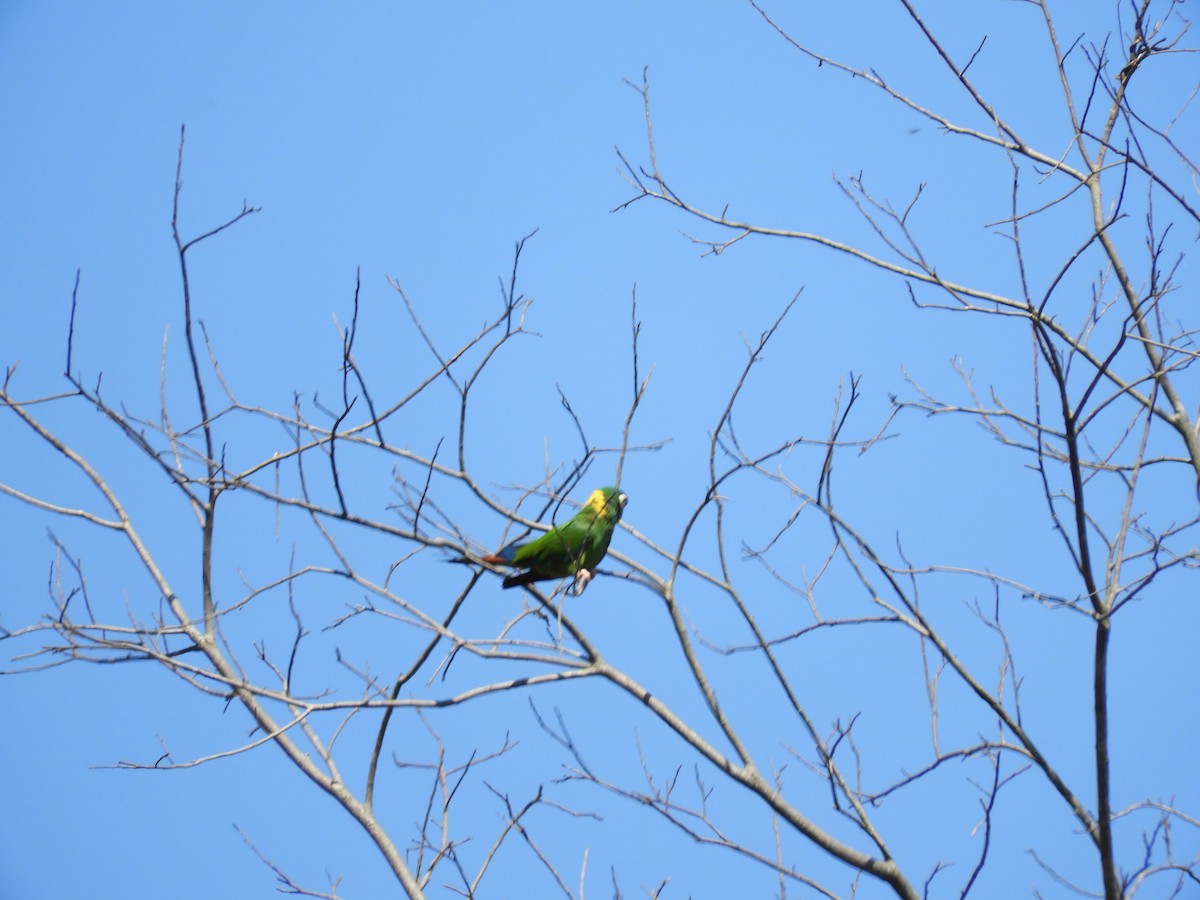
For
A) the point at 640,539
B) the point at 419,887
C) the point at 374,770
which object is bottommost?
the point at 419,887

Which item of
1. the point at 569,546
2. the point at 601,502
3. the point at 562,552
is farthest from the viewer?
the point at 601,502

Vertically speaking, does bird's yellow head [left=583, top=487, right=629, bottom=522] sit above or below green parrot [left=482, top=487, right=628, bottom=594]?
above

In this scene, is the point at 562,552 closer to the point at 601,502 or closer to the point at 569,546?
the point at 569,546

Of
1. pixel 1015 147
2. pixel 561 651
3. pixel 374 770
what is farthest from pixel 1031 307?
pixel 374 770

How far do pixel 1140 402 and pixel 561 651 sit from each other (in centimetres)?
224

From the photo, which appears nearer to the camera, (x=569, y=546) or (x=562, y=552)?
(x=569, y=546)

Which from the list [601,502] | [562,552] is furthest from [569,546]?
[601,502]

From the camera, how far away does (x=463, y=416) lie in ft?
9.89

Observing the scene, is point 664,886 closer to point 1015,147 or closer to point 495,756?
point 495,756

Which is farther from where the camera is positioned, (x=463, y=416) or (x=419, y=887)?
(x=419, y=887)

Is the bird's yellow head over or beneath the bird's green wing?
over

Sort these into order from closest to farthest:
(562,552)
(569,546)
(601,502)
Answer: (569,546) → (562,552) → (601,502)

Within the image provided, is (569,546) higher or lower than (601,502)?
lower

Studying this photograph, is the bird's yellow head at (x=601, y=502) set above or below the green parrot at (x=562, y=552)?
above
